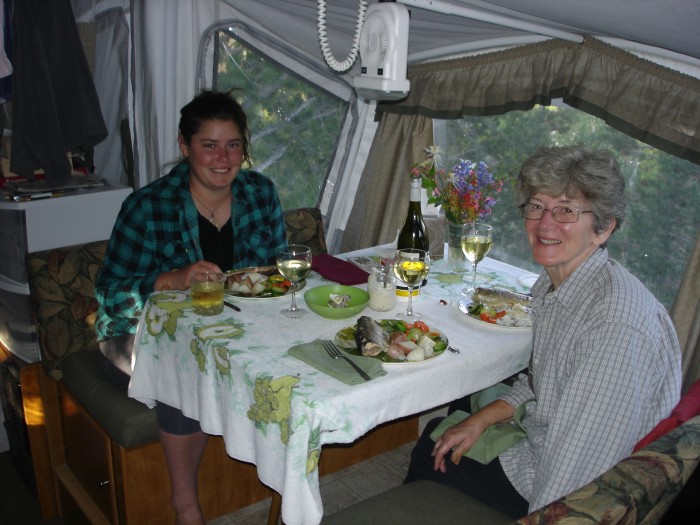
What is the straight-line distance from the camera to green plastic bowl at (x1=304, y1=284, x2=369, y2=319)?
1851 millimetres

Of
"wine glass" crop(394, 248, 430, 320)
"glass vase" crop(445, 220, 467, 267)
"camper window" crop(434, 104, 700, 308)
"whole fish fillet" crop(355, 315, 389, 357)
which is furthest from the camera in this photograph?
"camper window" crop(434, 104, 700, 308)

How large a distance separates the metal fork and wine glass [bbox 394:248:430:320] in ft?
1.15

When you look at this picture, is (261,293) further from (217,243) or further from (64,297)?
(64,297)

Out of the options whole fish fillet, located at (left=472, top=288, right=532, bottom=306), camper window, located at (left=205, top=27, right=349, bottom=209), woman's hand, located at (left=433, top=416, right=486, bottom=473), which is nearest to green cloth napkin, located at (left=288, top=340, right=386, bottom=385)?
woman's hand, located at (left=433, top=416, right=486, bottom=473)

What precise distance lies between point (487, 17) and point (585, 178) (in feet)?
2.55

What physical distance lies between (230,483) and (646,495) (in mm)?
1683

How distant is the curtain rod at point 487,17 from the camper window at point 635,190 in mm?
493

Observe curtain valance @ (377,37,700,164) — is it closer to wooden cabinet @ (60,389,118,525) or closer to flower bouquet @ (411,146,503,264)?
flower bouquet @ (411,146,503,264)

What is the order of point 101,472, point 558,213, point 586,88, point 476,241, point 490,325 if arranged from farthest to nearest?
1. point 586,88
2. point 101,472
3. point 476,241
4. point 490,325
5. point 558,213

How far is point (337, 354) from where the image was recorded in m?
1.62

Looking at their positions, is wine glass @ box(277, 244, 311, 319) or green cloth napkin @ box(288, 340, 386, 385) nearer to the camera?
green cloth napkin @ box(288, 340, 386, 385)

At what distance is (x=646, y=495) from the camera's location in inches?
44.2

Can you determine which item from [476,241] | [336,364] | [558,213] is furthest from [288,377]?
[476,241]

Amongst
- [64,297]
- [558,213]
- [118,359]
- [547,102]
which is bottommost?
[118,359]
